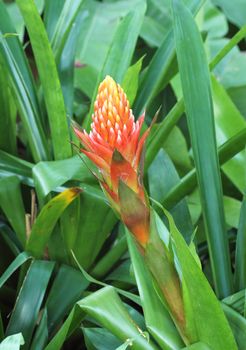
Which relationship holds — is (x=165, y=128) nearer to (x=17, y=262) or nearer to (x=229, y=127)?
(x=229, y=127)

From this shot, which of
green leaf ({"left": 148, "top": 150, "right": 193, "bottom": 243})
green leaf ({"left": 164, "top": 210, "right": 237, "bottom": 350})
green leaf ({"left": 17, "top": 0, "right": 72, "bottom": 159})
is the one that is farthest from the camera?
green leaf ({"left": 148, "top": 150, "right": 193, "bottom": 243})

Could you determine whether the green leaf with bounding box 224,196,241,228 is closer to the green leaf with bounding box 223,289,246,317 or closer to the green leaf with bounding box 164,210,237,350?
the green leaf with bounding box 223,289,246,317

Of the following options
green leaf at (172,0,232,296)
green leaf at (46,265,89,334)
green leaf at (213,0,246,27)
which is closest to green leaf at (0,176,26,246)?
green leaf at (46,265,89,334)

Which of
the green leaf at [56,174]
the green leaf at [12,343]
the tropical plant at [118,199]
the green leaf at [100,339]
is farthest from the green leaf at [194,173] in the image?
the green leaf at [12,343]

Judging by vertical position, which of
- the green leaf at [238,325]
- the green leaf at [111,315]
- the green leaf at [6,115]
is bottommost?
the green leaf at [238,325]

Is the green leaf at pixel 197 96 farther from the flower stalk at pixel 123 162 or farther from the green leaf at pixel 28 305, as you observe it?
the green leaf at pixel 28 305
